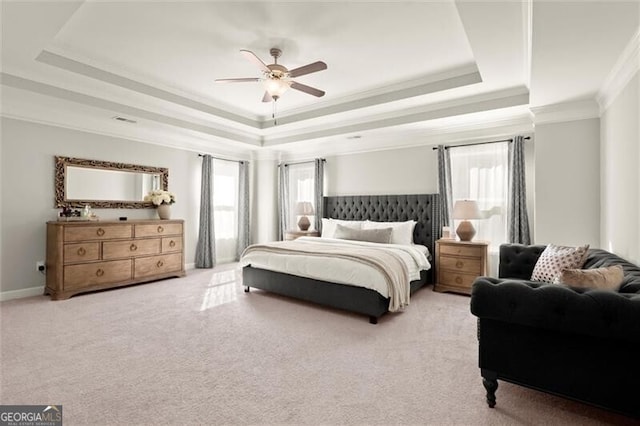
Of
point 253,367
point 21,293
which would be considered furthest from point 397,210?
point 21,293

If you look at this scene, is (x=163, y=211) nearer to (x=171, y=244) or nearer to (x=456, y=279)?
(x=171, y=244)

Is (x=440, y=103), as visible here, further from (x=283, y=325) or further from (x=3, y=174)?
(x=3, y=174)

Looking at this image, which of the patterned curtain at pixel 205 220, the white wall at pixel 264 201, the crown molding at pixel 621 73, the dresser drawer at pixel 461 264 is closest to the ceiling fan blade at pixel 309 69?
the crown molding at pixel 621 73

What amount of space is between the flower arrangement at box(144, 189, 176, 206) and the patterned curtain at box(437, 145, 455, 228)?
453 cm

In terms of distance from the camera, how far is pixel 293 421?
1789 mm

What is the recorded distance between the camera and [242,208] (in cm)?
702

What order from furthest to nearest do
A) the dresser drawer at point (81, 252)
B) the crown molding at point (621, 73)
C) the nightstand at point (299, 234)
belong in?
the nightstand at point (299, 234), the dresser drawer at point (81, 252), the crown molding at point (621, 73)

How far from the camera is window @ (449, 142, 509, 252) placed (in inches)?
182

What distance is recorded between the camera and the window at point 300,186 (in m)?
6.68

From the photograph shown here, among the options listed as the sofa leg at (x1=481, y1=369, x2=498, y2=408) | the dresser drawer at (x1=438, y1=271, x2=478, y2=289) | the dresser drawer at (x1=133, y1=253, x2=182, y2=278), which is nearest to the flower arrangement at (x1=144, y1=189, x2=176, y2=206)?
the dresser drawer at (x1=133, y1=253, x2=182, y2=278)

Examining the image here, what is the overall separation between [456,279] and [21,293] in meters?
5.84

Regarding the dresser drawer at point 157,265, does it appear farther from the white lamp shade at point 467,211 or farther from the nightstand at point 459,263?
the white lamp shade at point 467,211

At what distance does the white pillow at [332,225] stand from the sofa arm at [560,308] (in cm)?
352

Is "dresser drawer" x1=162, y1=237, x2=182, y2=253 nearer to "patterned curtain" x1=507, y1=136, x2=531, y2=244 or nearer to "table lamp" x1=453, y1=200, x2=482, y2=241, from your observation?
"table lamp" x1=453, y1=200, x2=482, y2=241
